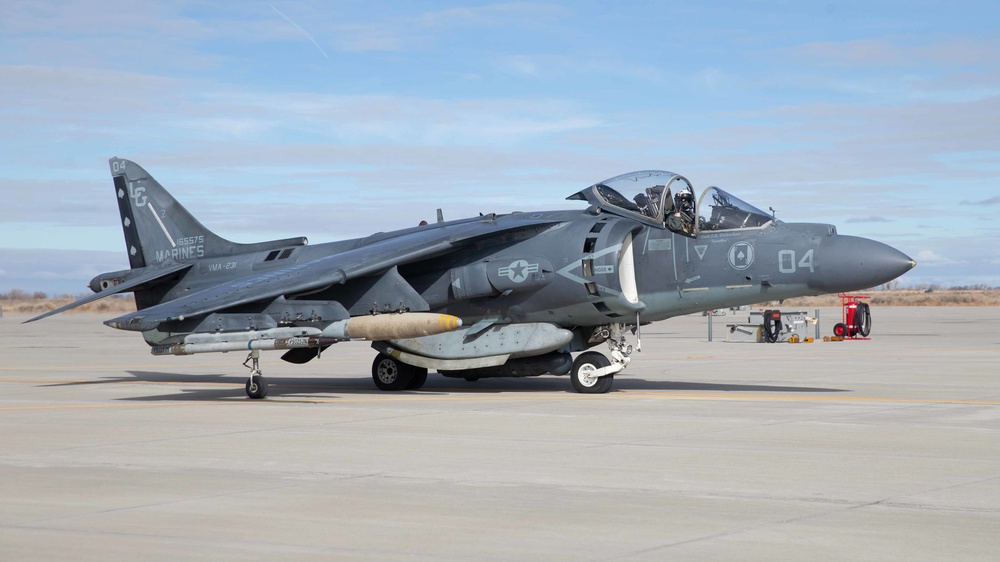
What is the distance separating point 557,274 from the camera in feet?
51.7

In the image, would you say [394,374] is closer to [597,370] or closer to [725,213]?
[597,370]

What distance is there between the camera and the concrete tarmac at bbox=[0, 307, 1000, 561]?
6.12 metres

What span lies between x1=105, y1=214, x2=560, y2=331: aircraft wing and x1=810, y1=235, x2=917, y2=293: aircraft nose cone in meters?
4.10

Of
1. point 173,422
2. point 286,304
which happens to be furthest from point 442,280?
point 173,422

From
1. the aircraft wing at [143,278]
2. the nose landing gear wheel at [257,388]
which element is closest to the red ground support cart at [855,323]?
the aircraft wing at [143,278]

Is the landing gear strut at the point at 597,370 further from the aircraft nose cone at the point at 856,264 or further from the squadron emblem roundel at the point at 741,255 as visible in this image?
the aircraft nose cone at the point at 856,264

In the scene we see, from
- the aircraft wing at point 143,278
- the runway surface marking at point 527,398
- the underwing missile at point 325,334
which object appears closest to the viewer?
the runway surface marking at point 527,398

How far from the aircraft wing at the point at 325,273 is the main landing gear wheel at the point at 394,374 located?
1969 mm

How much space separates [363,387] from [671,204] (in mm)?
6388

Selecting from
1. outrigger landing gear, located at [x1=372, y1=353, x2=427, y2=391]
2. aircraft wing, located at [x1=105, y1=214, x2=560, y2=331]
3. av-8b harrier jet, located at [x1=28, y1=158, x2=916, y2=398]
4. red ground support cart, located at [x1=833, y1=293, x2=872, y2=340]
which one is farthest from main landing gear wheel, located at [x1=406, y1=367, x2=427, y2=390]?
red ground support cart, located at [x1=833, y1=293, x2=872, y2=340]

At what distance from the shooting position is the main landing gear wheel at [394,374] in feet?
57.9

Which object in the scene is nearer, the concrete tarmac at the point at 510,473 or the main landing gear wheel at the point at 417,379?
the concrete tarmac at the point at 510,473

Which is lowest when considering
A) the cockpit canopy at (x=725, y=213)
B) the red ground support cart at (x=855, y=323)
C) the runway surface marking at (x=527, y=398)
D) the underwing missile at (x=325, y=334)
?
the runway surface marking at (x=527, y=398)

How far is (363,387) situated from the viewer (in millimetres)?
18688
